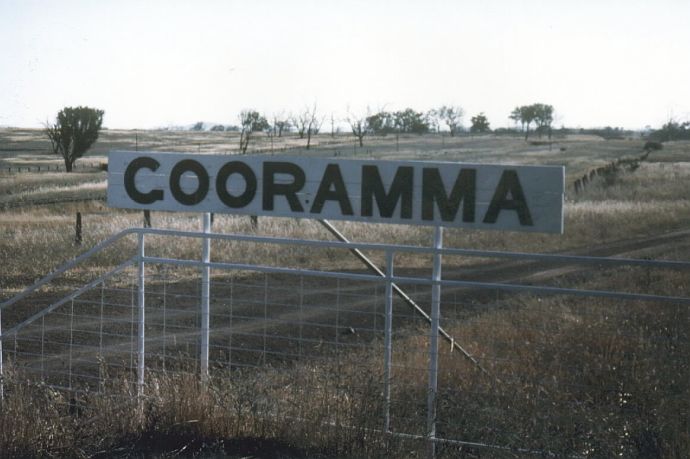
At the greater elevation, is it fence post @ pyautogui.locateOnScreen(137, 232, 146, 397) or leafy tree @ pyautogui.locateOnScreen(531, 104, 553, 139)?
leafy tree @ pyautogui.locateOnScreen(531, 104, 553, 139)

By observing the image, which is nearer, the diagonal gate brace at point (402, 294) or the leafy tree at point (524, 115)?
the diagonal gate brace at point (402, 294)

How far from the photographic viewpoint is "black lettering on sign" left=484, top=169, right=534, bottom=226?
626 cm

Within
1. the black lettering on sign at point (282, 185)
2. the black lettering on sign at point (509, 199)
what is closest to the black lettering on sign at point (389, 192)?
the black lettering on sign at point (282, 185)

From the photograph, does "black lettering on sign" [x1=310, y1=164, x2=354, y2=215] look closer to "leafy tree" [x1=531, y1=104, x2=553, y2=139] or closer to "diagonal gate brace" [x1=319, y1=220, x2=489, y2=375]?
"diagonal gate brace" [x1=319, y1=220, x2=489, y2=375]

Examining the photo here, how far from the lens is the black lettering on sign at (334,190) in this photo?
6867 mm

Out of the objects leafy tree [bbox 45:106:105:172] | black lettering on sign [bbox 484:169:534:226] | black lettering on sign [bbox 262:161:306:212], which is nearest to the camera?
black lettering on sign [bbox 484:169:534:226]

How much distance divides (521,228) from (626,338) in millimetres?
3648

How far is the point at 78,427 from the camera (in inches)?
229

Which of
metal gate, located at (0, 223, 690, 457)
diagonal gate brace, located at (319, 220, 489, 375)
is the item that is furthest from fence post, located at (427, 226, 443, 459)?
diagonal gate brace, located at (319, 220, 489, 375)

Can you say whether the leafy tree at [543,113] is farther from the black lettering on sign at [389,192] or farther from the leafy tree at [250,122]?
the black lettering on sign at [389,192]

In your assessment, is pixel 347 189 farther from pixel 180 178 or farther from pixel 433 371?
pixel 433 371

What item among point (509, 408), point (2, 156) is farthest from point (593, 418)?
point (2, 156)

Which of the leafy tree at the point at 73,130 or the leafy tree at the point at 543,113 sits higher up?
the leafy tree at the point at 543,113

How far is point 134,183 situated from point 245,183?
1.07m
